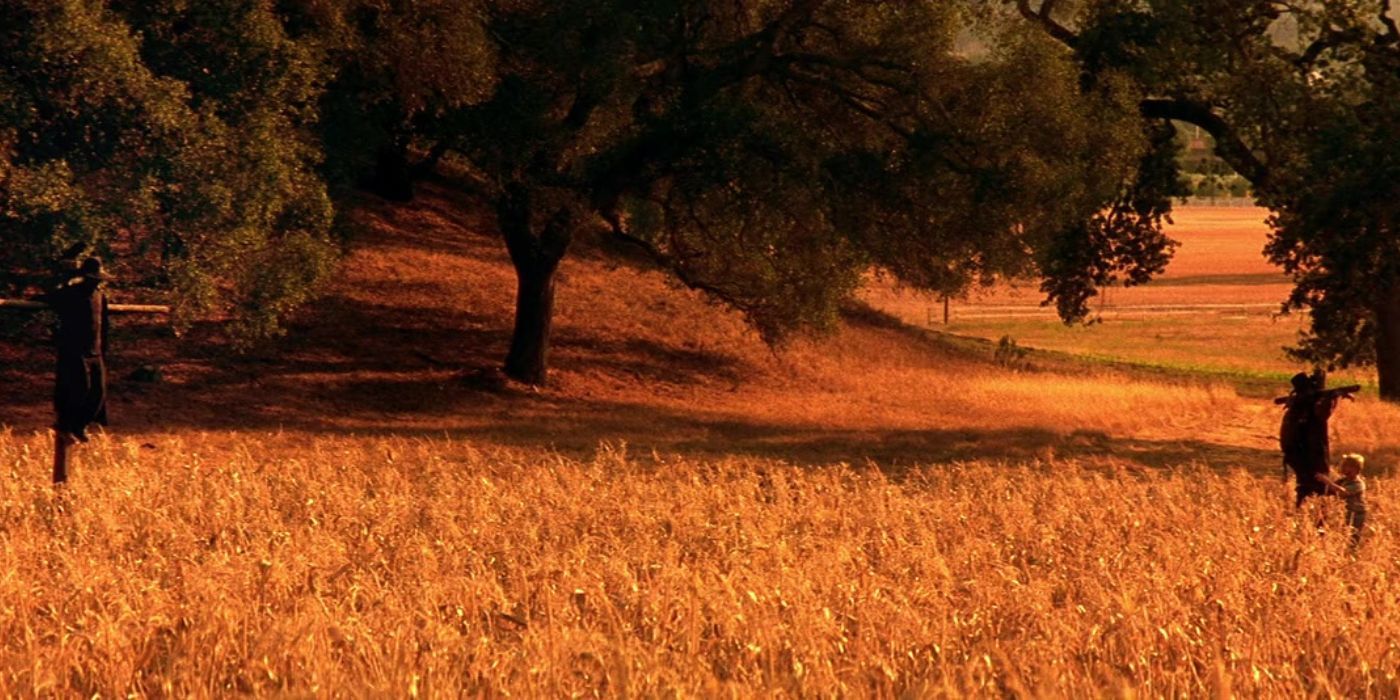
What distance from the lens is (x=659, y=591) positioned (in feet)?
31.4

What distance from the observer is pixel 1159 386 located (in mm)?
45688

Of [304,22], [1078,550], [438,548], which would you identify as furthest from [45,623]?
[304,22]

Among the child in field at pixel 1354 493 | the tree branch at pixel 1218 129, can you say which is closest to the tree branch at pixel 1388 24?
the tree branch at pixel 1218 129

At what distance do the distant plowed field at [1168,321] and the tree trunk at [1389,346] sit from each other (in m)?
7.39

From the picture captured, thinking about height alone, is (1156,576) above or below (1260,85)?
below

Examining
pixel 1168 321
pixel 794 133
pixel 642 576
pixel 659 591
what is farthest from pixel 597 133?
pixel 1168 321

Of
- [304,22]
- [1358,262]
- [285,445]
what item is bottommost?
[285,445]

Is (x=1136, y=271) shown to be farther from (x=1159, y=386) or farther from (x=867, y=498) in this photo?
(x=867, y=498)

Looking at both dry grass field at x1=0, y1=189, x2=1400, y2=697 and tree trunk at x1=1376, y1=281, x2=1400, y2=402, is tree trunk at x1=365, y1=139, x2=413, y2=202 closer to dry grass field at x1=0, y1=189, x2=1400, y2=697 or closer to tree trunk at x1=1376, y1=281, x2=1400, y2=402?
dry grass field at x1=0, y1=189, x2=1400, y2=697

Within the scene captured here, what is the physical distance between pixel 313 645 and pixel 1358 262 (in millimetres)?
27031

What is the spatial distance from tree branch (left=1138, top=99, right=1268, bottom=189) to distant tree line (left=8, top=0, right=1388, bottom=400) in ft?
1.15

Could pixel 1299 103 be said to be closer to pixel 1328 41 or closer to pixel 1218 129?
pixel 1328 41

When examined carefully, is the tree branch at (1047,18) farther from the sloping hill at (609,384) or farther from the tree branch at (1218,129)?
the sloping hill at (609,384)

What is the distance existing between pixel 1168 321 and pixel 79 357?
75531 millimetres
